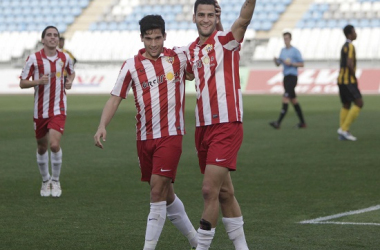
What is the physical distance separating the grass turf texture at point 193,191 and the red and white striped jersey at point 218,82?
47.7 inches

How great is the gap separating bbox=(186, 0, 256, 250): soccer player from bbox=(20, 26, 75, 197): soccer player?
398 cm

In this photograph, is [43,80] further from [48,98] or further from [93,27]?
[93,27]

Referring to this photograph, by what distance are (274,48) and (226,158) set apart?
32.1 metres

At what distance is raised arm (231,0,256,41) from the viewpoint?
5.75 m

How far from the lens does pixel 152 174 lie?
6.20 meters

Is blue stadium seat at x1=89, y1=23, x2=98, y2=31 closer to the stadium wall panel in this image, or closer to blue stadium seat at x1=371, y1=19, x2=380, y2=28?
the stadium wall panel

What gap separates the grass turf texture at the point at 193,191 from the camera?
6984 mm

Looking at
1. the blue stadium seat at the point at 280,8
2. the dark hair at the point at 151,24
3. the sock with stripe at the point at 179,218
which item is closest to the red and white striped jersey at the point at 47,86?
the sock with stripe at the point at 179,218

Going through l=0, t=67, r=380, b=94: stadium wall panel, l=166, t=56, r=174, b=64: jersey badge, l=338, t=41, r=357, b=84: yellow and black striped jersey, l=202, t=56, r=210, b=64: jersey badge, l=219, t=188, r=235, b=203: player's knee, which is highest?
l=202, t=56, r=210, b=64: jersey badge

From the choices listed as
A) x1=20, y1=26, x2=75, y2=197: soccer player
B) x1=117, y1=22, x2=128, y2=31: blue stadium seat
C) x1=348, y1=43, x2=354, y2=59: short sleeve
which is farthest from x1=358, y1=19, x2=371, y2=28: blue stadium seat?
x1=20, y1=26, x2=75, y2=197: soccer player

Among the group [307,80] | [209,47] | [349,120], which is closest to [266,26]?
[307,80]

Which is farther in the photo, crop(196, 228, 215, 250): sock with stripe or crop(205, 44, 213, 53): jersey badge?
crop(205, 44, 213, 53): jersey badge

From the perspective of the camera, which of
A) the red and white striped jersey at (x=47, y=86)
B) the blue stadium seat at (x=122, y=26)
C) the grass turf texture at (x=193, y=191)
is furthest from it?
the blue stadium seat at (x=122, y=26)

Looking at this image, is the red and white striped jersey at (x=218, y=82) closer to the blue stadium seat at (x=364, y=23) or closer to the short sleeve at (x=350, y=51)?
the short sleeve at (x=350, y=51)
